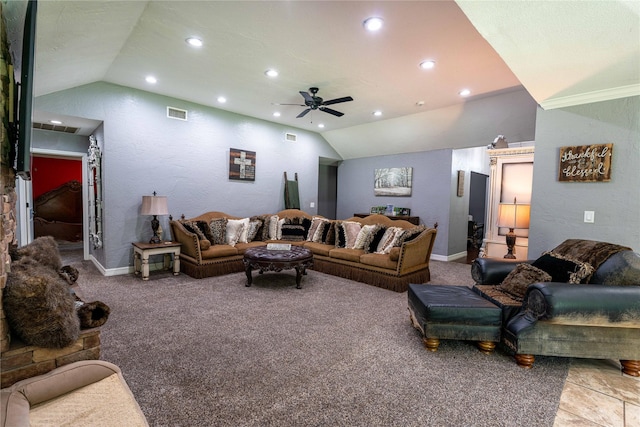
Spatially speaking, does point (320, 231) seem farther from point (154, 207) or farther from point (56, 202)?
point (56, 202)

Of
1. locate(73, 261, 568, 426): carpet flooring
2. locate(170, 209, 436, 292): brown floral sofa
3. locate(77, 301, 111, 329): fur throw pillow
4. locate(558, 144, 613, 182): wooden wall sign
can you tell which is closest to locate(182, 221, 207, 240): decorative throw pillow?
locate(170, 209, 436, 292): brown floral sofa

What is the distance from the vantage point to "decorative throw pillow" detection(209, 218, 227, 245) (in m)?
4.99

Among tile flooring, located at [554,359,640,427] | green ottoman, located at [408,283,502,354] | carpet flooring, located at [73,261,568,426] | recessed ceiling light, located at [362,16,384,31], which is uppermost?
recessed ceiling light, located at [362,16,384,31]

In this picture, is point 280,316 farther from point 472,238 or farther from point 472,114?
point 472,238

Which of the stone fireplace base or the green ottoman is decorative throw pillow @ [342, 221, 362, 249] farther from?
the stone fireplace base

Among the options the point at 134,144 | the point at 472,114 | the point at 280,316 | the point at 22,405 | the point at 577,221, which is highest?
the point at 472,114

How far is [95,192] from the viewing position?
193 inches

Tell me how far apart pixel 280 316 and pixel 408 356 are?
1327 millimetres

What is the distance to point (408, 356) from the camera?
235cm

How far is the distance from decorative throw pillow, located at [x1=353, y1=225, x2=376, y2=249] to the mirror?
4062 millimetres

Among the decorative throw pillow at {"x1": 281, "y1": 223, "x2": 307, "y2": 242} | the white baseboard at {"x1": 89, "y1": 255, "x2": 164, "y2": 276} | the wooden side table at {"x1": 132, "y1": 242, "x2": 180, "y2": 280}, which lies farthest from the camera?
the decorative throw pillow at {"x1": 281, "y1": 223, "x2": 307, "y2": 242}

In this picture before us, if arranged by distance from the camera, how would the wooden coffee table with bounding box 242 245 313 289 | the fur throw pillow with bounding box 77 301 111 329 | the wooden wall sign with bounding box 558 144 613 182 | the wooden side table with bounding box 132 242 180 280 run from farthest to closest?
the wooden side table with bounding box 132 242 180 280 < the wooden coffee table with bounding box 242 245 313 289 < the wooden wall sign with bounding box 558 144 613 182 < the fur throw pillow with bounding box 77 301 111 329

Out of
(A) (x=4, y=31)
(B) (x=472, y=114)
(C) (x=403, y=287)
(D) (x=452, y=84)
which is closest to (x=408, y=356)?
(C) (x=403, y=287)

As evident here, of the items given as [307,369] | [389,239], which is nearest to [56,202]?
[389,239]
